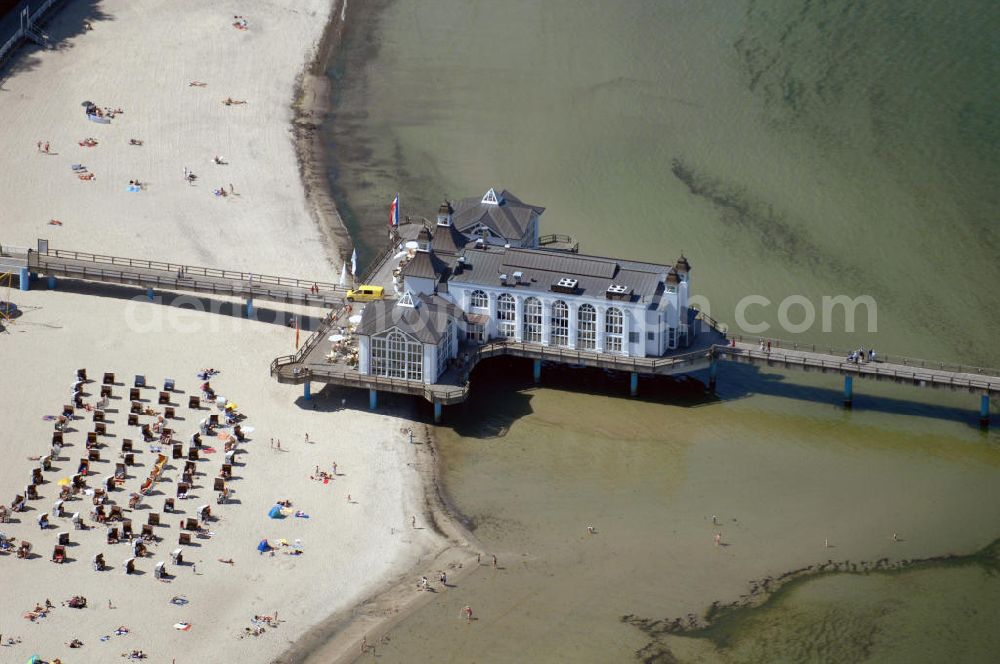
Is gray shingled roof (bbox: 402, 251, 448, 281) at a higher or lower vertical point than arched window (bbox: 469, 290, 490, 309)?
higher

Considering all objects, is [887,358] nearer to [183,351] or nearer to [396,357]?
[396,357]

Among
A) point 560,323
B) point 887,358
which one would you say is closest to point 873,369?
point 887,358

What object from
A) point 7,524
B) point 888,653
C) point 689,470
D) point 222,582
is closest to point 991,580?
point 888,653

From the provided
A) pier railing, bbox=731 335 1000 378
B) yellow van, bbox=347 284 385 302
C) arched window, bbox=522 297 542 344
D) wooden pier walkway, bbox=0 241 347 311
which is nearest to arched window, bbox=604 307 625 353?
arched window, bbox=522 297 542 344

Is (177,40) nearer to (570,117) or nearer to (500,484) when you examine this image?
(570,117)

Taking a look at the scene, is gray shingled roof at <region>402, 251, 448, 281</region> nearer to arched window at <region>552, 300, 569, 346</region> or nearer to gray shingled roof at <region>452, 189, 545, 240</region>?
gray shingled roof at <region>452, 189, 545, 240</region>

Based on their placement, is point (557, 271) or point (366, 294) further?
point (366, 294)

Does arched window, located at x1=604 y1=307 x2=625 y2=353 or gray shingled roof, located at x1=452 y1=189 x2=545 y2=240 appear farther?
gray shingled roof, located at x1=452 y1=189 x2=545 y2=240
